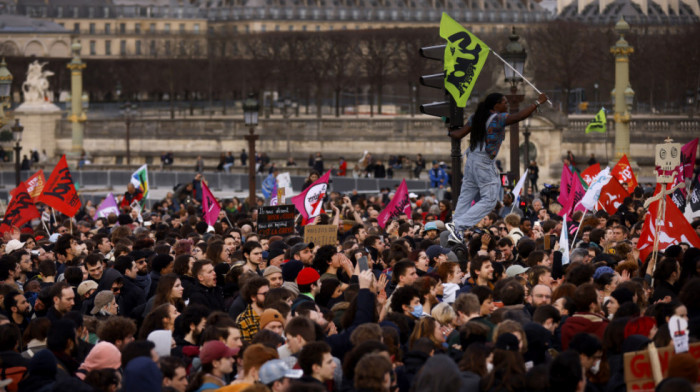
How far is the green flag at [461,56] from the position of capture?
11.8 metres

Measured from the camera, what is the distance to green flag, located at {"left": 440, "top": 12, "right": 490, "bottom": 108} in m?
11.8

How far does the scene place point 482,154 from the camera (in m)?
11.7

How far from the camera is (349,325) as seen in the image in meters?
8.09

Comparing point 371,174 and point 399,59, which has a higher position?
point 399,59

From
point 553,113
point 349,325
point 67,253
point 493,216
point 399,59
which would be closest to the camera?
point 349,325

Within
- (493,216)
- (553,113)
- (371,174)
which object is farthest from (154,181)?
(493,216)

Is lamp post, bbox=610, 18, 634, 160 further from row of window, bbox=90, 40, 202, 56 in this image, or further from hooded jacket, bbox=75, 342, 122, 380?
row of window, bbox=90, 40, 202, 56

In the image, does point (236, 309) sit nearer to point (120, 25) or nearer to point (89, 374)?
point (89, 374)

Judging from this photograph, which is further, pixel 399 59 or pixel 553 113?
pixel 399 59

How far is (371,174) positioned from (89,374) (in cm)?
3232

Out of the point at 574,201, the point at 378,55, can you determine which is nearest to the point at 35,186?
the point at 574,201

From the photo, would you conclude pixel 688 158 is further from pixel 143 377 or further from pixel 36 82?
pixel 36 82

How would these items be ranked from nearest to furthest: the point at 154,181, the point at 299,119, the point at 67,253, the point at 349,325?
the point at 349,325 → the point at 67,253 → the point at 154,181 → the point at 299,119

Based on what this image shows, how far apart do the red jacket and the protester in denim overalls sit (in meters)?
3.61
